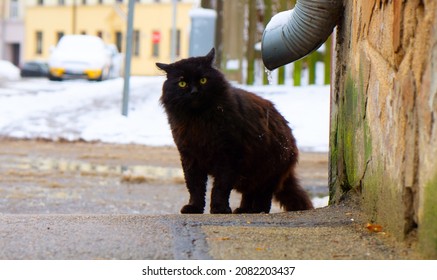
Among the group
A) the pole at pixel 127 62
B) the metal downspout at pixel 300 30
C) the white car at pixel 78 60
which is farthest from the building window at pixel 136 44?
the metal downspout at pixel 300 30

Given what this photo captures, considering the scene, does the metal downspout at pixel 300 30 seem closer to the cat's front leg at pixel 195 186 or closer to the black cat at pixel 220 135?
the black cat at pixel 220 135

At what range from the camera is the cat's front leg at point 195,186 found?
5.52 metres

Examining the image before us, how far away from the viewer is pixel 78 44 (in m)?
28.6

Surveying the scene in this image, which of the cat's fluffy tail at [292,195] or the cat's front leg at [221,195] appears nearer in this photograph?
the cat's front leg at [221,195]

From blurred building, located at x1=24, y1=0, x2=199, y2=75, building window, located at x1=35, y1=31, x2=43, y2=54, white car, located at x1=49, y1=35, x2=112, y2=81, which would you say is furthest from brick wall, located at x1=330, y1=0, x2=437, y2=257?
building window, located at x1=35, y1=31, x2=43, y2=54

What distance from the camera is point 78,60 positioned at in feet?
91.6

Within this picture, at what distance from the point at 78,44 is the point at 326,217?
2475cm

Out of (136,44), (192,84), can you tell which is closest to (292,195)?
(192,84)

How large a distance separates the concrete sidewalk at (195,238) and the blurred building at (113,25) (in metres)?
49.0

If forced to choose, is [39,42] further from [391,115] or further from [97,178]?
[391,115]

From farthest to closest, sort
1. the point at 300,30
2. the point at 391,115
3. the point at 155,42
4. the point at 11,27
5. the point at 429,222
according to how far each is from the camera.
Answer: the point at 11,27, the point at 155,42, the point at 300,30, the point at 391,115, the point at 429,222

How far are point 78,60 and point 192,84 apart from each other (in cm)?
2287
